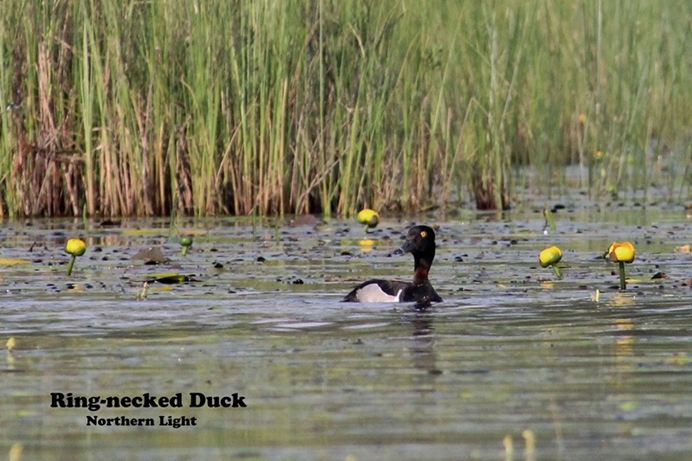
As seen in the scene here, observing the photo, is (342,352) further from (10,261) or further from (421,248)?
(10,261)

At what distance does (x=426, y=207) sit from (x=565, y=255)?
9.91 ft

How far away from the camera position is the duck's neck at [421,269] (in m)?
8.51

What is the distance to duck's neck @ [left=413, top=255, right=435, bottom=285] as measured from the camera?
8507 millimetres

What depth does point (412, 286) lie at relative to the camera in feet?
27.4

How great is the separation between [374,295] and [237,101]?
471cm

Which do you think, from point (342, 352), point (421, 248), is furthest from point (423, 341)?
point (421, 248)

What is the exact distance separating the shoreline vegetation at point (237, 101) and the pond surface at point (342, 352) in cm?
137

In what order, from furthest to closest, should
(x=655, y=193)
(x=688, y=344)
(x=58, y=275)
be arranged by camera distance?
(x=655, y=193) < (x=58, y=275) < (x=688, y=344)

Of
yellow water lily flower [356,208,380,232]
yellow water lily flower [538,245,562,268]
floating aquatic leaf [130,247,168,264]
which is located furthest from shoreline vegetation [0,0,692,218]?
yellow water lily flower [538,245,562,268]

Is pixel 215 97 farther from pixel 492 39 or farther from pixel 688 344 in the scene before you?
pixel 688 344

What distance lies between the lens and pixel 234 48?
12383 mm

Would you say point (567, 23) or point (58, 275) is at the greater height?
point (567, 23)

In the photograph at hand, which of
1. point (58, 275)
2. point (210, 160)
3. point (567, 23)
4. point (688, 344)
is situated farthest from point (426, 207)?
point (688, 344)

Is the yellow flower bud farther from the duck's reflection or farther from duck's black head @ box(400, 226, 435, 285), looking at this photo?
the duck's reflection
